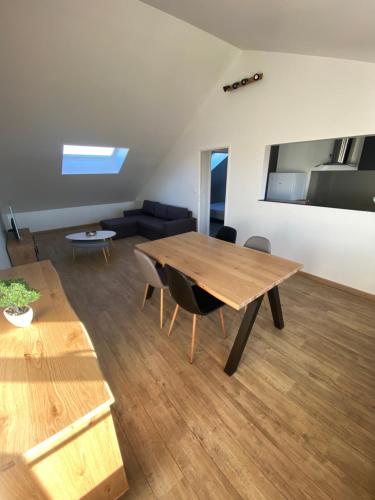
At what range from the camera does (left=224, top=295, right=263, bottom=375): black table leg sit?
5.27ft

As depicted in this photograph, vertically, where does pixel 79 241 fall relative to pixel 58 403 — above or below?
below

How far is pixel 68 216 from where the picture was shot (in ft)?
19.2

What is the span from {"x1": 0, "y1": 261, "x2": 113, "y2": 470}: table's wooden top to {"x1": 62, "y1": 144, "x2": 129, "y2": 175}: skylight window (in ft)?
14.6

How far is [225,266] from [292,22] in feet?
6.89

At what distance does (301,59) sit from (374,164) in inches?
74.6

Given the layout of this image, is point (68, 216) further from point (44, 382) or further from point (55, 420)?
point (55, 420)

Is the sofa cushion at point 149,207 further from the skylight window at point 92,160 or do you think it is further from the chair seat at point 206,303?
the chair seat at point 206,303

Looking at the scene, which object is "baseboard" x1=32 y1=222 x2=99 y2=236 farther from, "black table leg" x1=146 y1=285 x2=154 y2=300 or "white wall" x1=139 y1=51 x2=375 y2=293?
"black table leg" x1=146 y1=285 x2=154 y2=300

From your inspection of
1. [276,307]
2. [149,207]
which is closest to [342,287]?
[276,307]

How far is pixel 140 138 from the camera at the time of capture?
440cm

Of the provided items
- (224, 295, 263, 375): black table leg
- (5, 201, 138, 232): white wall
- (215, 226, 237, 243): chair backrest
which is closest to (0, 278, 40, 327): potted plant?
(224, 295, 263, 375): black table leg

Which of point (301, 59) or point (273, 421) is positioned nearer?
point (273, 421)

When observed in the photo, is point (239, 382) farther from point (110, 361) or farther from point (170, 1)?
point (170, 1)

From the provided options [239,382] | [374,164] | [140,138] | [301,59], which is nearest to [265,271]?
[239,382]
